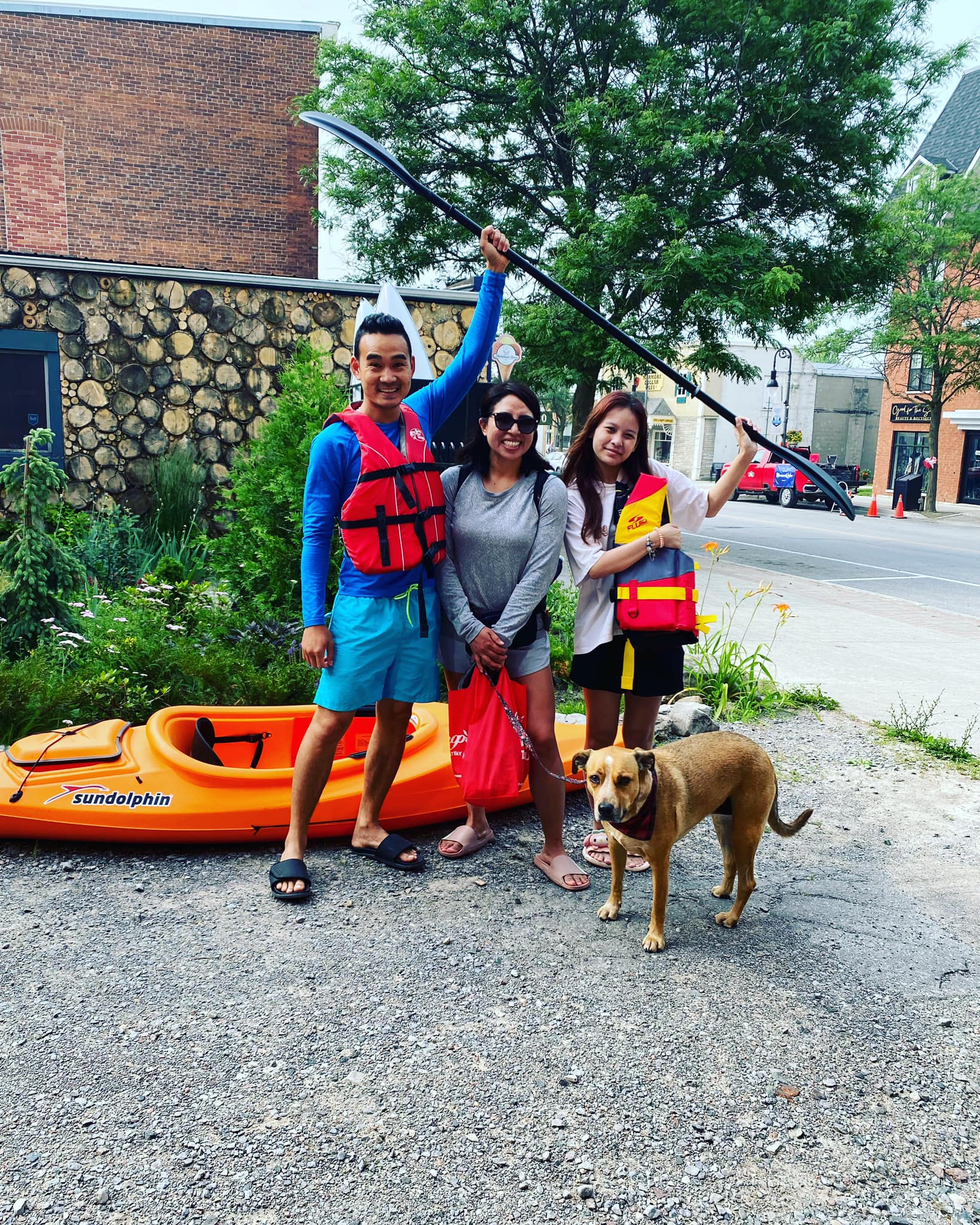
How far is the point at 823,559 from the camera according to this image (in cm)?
1491

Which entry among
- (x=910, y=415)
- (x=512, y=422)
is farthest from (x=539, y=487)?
(x=910, y=415)

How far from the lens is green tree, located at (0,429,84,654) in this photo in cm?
550

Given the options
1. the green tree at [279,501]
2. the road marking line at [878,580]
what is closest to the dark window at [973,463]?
the road marking line at [878,580]

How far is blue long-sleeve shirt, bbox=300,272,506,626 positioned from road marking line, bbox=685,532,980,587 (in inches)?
272

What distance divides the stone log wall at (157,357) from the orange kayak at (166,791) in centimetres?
655

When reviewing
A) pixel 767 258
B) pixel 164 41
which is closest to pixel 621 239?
pixel 767 258

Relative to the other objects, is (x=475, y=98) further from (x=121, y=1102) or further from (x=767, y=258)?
(x=121, y=1102)

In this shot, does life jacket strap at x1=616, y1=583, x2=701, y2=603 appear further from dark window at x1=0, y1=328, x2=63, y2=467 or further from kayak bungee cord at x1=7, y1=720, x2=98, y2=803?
dark window at x1=0, y1=328, x2=63, y2=467

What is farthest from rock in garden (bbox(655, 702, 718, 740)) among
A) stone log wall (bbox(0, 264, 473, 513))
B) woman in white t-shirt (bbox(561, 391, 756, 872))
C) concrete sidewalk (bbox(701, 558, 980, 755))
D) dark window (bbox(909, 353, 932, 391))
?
dark window (bbox(909, 353, 932, 391))

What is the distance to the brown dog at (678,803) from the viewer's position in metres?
3.01

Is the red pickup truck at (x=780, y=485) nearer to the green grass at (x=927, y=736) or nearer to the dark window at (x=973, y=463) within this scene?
the dark window at (x=973, y=463)

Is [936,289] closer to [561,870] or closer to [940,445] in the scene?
[940,445]

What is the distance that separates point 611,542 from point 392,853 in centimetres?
154

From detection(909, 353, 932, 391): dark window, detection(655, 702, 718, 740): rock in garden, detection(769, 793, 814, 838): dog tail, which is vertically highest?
detection(909, 353, 932, 391): dark window
